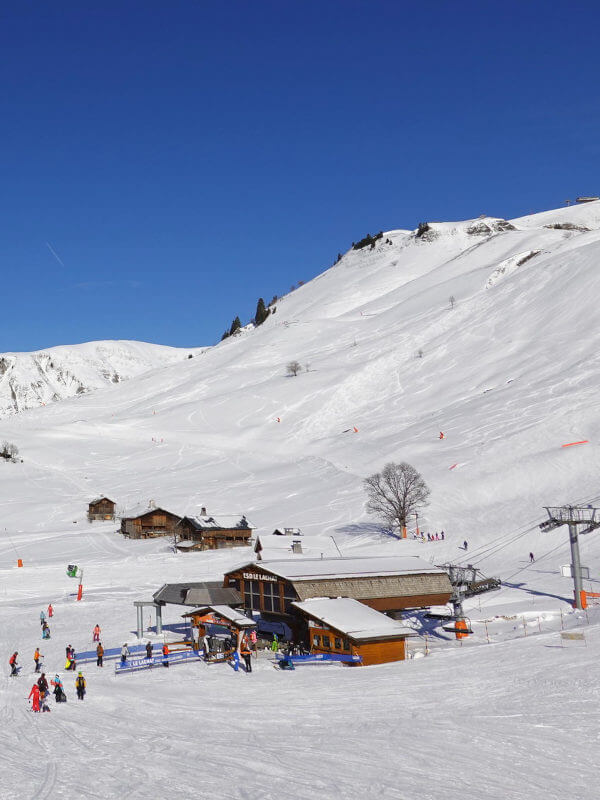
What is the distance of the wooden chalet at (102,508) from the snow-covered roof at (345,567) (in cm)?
4177

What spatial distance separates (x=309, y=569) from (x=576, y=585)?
12875 millimetres

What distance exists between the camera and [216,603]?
126 ft

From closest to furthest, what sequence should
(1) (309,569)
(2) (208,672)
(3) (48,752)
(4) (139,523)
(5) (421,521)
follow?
1. (3) (48,752)
2. (2) (208,672)
3. (1) (309,569)
4. (5) (421,521)
5. (4) (139,523)

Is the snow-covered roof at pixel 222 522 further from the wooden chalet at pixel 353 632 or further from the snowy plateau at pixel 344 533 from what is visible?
the wooden chalet at pixel 353 632

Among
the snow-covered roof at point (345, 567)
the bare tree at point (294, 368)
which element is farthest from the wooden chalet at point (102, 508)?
the bare tree at point (294, 368)

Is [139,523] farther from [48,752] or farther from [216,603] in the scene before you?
[48,752]

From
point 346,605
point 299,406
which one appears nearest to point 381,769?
point 346,605

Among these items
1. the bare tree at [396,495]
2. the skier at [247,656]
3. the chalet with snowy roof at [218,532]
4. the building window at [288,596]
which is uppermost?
the bare tree at [396,495]

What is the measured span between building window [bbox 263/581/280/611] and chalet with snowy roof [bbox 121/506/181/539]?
34.2 meters

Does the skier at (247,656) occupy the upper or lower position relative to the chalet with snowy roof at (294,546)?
lower

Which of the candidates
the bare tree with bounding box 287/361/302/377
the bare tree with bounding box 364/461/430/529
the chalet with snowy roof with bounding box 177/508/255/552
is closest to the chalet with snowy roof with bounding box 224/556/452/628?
the bare tree with bounding box 364/461/430/529

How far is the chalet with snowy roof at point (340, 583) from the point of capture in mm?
36625

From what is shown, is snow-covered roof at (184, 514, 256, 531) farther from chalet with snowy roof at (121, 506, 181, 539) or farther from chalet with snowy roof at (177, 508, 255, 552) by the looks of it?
chalet with snowy roof at (121, 506, 181, 539)

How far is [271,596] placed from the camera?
37844mm
